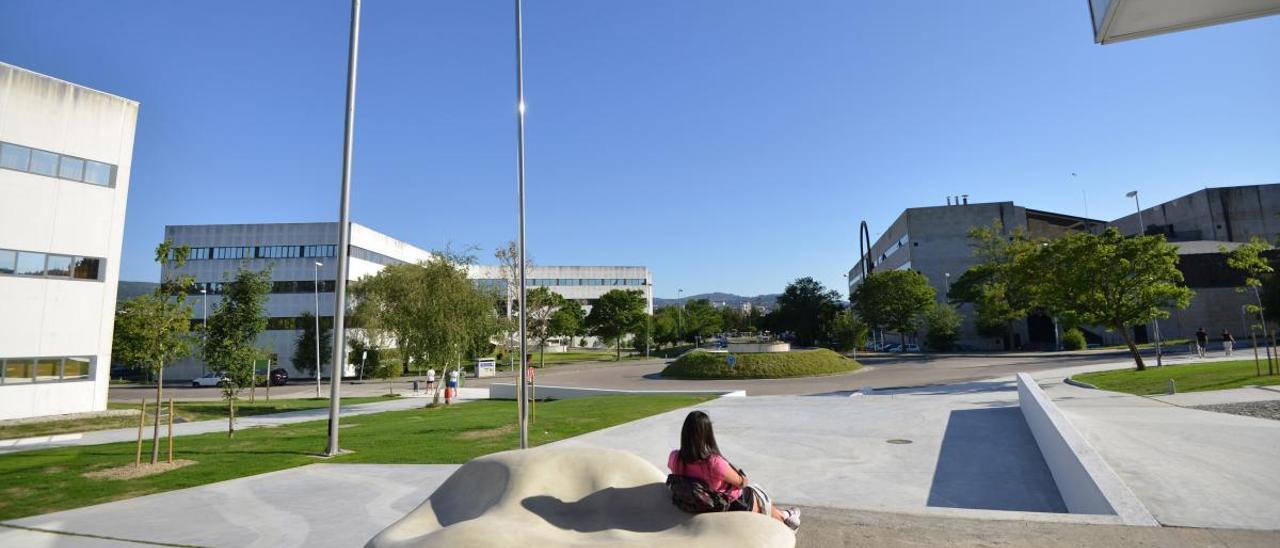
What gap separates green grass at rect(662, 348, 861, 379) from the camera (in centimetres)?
3562

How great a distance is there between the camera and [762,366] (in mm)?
35875

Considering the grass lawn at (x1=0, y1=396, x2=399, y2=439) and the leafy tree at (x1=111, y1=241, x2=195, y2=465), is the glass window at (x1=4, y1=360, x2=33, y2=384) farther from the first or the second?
the leafy tree at (x1=111, y1=241, x2=195, y2=465)

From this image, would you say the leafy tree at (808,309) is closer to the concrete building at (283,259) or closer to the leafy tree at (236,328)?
the concrete building at (283,259)

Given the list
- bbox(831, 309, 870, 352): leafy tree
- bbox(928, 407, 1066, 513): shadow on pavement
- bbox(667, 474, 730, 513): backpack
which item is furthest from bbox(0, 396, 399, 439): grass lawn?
bbox(831, 309, 870, 352): leafy tree

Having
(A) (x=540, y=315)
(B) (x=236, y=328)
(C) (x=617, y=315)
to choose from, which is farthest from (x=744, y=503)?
(C) (x=617, y=315)

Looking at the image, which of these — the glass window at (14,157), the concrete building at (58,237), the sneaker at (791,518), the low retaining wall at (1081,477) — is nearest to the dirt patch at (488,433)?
the sneaker at (791,518)

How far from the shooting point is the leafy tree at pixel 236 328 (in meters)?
13.2

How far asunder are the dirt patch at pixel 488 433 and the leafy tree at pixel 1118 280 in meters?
24.4

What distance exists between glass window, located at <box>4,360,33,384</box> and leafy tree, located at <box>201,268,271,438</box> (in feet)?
39.9

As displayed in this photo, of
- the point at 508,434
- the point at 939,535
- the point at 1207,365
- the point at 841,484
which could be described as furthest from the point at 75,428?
the point at 1207,365

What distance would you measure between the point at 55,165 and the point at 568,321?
58259mm

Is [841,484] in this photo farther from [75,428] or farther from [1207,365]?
[1207,365]

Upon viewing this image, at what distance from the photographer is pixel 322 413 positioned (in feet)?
74.9

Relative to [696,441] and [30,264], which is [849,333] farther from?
[30,264]
